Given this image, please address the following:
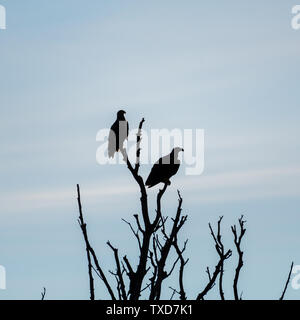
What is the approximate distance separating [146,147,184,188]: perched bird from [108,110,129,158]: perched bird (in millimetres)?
1110

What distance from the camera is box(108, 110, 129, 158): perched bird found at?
569 inches

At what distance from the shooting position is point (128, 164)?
7.60 m

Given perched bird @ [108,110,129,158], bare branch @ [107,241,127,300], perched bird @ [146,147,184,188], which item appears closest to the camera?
bare branch @ [107,241,127,300]

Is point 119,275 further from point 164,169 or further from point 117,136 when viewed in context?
point 117,136

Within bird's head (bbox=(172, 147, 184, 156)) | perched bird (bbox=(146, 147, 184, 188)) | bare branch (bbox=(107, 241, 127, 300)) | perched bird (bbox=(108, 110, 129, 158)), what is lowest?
bare branch (bbox=(107, 241, 127, 300))

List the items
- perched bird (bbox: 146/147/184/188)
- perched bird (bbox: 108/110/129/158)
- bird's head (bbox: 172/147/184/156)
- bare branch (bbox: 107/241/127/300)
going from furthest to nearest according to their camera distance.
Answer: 1. bird's head (bbox: 172/147/184/156)
2. perched bird (bbox: 108/110/129/158)
3. perched bird (bbox: 146/147/184/188)
4. bare branch (bbox: 107/241/127/300)

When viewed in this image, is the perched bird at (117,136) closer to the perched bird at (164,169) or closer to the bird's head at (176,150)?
the perched bird at (164,169)

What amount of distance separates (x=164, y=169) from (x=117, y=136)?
1.96m

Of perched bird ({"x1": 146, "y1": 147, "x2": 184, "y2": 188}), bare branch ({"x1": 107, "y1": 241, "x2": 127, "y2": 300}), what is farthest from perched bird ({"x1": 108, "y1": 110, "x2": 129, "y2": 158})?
bare branch ({"x1": 107, "y1": 241, "x2": 127, "y2": 300})

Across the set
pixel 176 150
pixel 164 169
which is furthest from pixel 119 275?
pixel 176 150

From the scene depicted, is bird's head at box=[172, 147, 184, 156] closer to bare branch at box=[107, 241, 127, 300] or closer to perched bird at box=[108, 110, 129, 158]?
perched bird at box=[108, 110, 129, 158]
